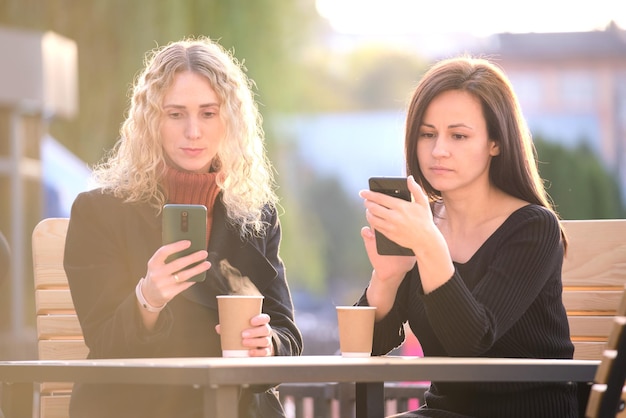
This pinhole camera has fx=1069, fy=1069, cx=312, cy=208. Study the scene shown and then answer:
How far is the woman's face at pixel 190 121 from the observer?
3119 mm

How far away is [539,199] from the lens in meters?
2.90

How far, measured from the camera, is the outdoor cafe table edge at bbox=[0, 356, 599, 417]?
1997 mm

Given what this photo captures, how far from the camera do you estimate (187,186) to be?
317 centimetres

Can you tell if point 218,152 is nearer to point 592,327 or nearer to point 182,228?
point 182,228

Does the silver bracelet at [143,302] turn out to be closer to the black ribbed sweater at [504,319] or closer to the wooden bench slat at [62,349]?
the black ribbed sweater at [504,319]

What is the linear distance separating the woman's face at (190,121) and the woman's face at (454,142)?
25.2 inches

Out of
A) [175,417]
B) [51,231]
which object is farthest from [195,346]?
[51,231]

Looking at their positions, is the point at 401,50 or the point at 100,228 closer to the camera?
the point at 100,228

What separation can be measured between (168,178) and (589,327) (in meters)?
1.41

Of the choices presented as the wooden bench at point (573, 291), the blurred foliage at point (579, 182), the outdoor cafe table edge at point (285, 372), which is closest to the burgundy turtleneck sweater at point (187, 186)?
the wooden bench at point (573, 291)

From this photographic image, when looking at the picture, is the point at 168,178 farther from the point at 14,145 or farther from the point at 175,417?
the point at 14,145

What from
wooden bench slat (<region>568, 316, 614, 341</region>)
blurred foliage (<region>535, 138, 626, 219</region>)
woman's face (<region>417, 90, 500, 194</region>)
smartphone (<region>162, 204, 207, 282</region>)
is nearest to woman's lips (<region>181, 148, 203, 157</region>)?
smartphone (<region>162, 204, 207, 282</region>)

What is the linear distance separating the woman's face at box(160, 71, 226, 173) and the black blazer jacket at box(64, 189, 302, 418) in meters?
0.19

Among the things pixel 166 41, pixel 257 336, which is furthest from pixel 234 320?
pixel 166 41
